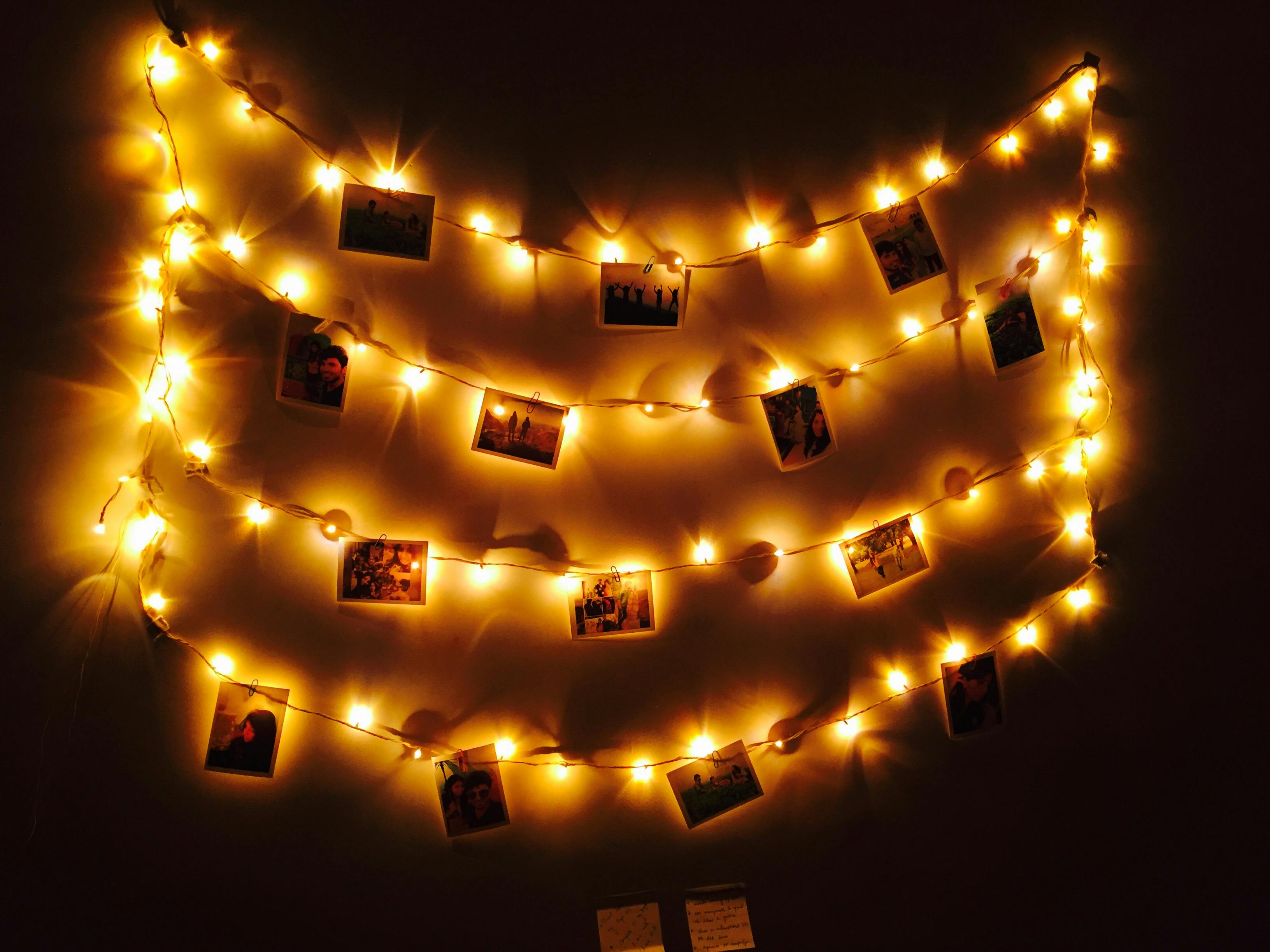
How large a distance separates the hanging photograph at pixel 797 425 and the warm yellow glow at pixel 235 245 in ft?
3.22

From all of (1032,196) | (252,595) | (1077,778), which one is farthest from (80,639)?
(1032,196)

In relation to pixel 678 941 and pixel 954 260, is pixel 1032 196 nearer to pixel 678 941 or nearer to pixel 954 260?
pixel 954 260

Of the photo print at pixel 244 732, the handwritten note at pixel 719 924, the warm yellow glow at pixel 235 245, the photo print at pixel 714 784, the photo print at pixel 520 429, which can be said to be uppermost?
the warm yellow glow at pixel 235 245

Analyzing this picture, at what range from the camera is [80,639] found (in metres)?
1.41

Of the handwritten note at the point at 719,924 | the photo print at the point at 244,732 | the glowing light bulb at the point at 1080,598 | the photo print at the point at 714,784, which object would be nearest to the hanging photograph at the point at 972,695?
the glowing light bulb at the point at 1080,598

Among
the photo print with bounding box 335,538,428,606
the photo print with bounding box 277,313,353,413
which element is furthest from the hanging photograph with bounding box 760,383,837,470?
the photo print with bounding box 277,313,353,413

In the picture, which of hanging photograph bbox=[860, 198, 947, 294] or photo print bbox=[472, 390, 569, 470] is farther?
Answer: hanging photograph bbox=[860, 198, 947, 294]

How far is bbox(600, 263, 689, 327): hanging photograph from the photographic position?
61.7 inches

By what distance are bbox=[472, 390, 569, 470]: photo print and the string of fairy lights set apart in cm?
5

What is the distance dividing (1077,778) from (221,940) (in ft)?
5.21

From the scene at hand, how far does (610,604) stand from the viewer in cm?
153

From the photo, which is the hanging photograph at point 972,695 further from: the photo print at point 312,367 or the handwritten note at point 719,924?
the photo print at point 312,367

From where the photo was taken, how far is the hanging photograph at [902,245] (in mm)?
1629

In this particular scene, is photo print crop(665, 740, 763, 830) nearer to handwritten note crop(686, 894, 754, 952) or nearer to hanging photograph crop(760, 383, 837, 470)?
handwritten note crop(686, 894, 754, 952)
